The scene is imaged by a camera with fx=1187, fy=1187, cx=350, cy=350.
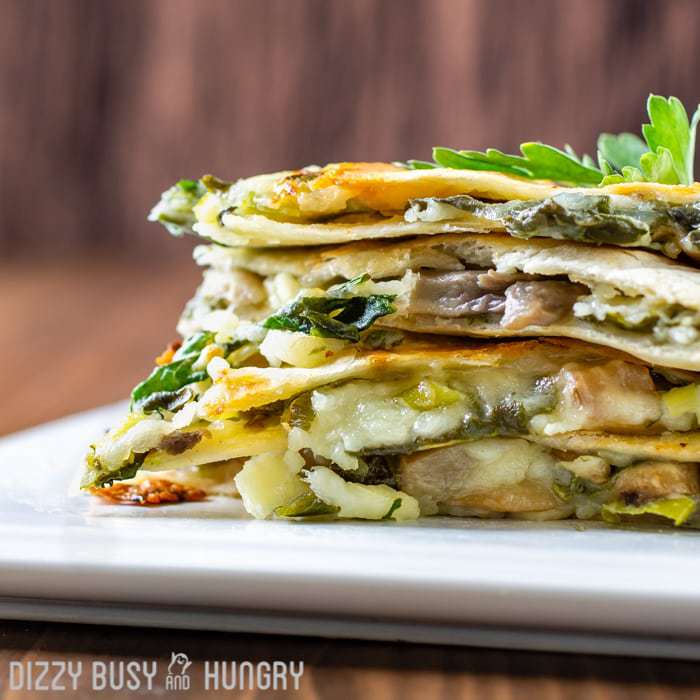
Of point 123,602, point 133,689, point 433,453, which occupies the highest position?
point 433,453

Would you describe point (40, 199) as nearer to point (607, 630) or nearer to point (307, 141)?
point (307, 141)

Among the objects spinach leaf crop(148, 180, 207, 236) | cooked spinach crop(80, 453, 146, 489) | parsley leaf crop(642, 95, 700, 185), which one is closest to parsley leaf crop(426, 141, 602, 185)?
parsley leaf crop(642, 95, 700, 185)

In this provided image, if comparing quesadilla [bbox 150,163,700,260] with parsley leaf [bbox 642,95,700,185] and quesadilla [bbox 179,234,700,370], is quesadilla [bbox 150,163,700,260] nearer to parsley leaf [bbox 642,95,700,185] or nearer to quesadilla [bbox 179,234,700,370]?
quesadilla [bbox 179,234,700,370]

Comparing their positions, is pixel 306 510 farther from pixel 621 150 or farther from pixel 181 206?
pixel 621 150

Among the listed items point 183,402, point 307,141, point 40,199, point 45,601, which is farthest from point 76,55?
point 45,601

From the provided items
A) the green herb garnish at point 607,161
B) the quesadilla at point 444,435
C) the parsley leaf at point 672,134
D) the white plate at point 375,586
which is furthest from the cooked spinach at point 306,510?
the parsley leaf at point 672,134

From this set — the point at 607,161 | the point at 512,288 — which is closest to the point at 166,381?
the point at 512,288

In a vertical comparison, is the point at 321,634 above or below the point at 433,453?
below
